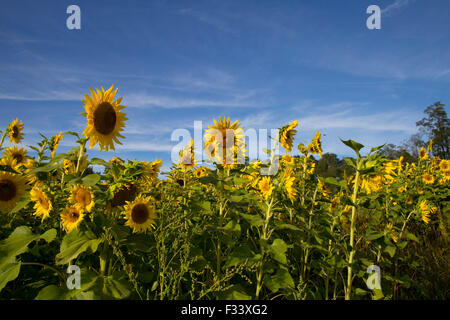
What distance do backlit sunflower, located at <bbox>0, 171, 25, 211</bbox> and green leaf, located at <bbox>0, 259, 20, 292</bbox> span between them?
1070 millimetres

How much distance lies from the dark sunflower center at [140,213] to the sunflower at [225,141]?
1.01 meters

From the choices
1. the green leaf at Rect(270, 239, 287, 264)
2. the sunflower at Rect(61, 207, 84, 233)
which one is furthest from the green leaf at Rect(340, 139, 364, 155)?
the sunflower at Rect(61, 207, 84, 233)

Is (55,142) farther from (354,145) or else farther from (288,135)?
(354,145)

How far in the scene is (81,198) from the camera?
7.20 feet

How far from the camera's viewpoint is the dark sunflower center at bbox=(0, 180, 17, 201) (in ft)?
9.64

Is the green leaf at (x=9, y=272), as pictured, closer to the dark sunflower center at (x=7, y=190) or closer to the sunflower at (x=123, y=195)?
the sunflower at (x=123, y=195)

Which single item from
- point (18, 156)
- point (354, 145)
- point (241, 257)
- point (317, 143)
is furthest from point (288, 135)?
point (18, 156)

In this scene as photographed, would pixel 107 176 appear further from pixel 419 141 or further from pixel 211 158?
pixel 419 141

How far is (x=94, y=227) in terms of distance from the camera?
2.33 metres

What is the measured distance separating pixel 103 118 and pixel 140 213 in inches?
37.2

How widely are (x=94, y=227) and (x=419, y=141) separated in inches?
2487
